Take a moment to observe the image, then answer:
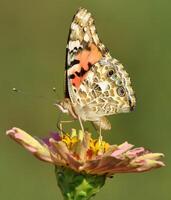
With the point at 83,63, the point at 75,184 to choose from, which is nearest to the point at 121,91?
the point at 83,63

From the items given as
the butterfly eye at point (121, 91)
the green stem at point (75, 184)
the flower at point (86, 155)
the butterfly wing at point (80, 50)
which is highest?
the butterfly wing at point (80, 50)

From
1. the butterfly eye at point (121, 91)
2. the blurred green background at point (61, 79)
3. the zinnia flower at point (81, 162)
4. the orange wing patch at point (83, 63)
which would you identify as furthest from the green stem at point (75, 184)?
the blurred green background at point (61, 79)

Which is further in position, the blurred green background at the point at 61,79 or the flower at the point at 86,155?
the blurred green background at the point at 61,79

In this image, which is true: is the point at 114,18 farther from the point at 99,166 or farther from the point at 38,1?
the point at 99,166

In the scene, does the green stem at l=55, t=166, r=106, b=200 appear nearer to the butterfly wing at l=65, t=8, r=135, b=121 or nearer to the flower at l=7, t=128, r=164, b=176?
the flower at l=7, t=128, r=164, b=176

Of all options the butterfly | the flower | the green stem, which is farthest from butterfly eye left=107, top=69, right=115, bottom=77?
the green stem

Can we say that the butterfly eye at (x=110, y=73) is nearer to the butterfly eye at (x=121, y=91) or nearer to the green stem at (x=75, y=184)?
the butterfly eye at (x=121, y=91)

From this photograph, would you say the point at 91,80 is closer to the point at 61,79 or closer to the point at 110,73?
the point at 110,73
